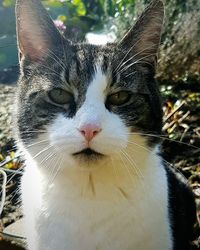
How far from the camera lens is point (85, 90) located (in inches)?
71.0

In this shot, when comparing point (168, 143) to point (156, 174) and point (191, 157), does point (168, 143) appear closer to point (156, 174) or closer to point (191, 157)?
point (191, 157)

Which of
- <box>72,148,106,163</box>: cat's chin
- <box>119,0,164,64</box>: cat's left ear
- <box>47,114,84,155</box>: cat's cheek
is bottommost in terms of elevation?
<box>72,148,106,163</box>: cat's chin

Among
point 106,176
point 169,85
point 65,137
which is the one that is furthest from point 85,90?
point 169,85

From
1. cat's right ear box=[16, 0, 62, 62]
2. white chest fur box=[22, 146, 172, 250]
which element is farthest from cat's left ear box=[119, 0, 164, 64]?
white chest fur box=[22, 146, 172, 250]

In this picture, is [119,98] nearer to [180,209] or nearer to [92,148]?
[92,148]

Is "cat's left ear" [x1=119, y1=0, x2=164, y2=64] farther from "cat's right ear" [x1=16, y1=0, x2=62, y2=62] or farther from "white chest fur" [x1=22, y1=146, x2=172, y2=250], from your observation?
"white chest fur" [x1=22, y1=146, x2=172, y2=250]

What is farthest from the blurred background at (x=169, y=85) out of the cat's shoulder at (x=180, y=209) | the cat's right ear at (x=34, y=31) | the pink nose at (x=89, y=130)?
the pink nose at (x=89, y=130)

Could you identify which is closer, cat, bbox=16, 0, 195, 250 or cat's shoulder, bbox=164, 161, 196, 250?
cat, bbox=16, 0, 195, 250

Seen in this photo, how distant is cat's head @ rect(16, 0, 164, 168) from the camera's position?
5.58 ft

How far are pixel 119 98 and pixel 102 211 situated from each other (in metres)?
0.44

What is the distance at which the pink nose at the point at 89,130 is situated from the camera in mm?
1631

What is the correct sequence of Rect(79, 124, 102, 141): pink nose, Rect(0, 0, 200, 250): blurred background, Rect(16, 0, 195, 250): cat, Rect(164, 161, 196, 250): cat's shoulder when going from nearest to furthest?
Rect(79, 124, 102, 141): pink nose, Rect(16, 0, 195, 250): cat, Rect(164, 161, 196, 250): cat's shoulder, Rect(0, 0, 200, 250): blurred background

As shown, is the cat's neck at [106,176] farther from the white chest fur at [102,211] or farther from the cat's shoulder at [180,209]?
the cat's shoulder at [180,209]

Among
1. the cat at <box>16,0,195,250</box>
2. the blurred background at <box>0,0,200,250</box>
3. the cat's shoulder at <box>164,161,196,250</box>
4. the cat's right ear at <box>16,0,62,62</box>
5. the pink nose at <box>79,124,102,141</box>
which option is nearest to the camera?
the pink nose at <box>79,124,102,141</box>
